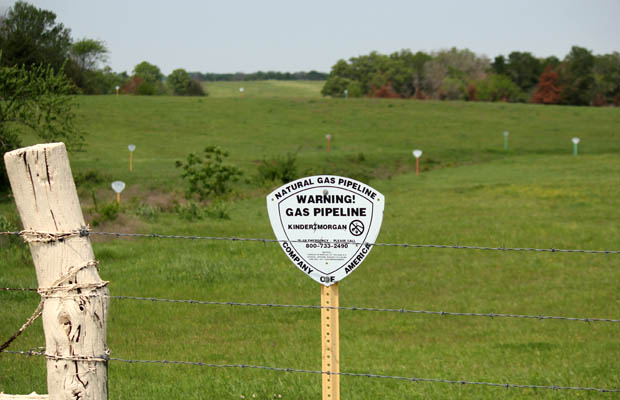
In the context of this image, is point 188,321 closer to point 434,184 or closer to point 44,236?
point 44,236

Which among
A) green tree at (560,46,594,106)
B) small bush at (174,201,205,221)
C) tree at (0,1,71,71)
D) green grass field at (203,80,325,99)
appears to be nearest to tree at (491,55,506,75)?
green tree at (560,46,594,106)

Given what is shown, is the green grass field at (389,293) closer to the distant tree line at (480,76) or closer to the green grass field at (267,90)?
the distant tree line at (480,76)

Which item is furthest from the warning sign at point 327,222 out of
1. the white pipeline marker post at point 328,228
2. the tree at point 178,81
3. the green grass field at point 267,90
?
the green grass field at point 267,90

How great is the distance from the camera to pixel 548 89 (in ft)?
332

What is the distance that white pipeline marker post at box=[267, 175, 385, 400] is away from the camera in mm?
4848

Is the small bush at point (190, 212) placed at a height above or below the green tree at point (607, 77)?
below

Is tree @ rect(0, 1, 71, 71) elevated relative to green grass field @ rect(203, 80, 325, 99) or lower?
lower

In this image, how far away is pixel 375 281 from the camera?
14.3 metres

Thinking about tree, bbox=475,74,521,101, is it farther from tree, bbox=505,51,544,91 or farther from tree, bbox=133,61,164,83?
tree, bbox=133,61,164,83

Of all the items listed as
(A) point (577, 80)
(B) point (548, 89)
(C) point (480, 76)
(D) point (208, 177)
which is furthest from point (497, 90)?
(D) point (208, 177)

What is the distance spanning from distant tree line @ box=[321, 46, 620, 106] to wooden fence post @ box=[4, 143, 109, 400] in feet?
333

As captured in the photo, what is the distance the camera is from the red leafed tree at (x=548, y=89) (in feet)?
327

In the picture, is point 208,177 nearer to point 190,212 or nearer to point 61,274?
point 190,212

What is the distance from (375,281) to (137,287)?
4.46 metres
